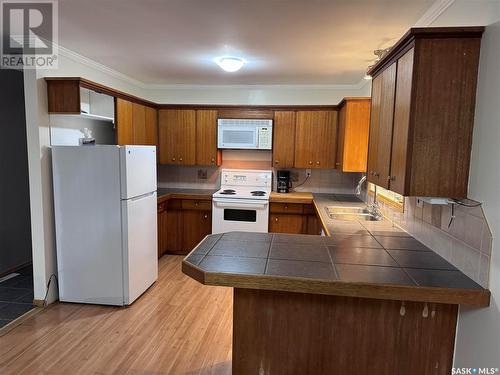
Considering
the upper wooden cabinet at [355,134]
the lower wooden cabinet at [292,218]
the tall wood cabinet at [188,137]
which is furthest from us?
the tall wood cabinet at [188,137]

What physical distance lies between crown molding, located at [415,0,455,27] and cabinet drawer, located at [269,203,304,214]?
233cm

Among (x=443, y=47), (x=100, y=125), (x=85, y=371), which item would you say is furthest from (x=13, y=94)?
(x=443, y=47)

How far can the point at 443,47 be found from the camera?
57.2 inches

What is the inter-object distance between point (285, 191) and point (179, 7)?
278 cm

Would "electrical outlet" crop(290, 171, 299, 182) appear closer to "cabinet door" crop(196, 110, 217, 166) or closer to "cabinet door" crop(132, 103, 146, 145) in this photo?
"cabinet door" crop(196, 110, 217, 166)

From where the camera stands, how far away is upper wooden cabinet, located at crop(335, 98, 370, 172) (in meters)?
3.44

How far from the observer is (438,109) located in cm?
148

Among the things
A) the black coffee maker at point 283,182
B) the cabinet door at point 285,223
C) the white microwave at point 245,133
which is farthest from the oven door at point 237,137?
the cabinet door at point 285,223

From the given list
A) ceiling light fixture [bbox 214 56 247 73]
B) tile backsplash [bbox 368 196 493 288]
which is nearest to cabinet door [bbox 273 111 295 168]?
ceiling light fixture [bbox 214 56 247 73]

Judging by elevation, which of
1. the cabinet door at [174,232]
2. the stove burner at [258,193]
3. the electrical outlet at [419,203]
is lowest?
the cabinet door at [174,232]

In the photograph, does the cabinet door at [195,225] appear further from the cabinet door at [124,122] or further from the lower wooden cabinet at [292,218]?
the cabinet door at [124,122]

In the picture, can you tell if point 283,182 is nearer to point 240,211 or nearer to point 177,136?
point 240,211

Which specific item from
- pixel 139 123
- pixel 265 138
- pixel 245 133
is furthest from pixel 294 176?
pixel 139 123

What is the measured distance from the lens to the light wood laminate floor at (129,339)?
2119 millimetres
